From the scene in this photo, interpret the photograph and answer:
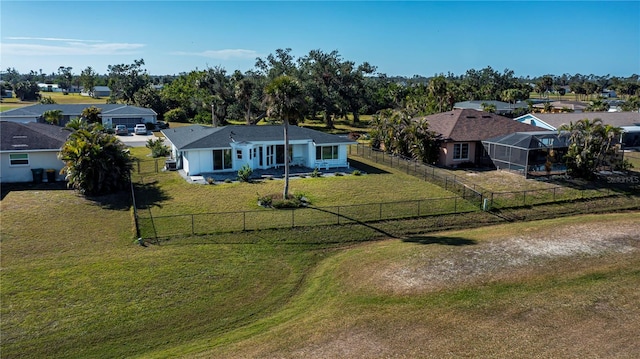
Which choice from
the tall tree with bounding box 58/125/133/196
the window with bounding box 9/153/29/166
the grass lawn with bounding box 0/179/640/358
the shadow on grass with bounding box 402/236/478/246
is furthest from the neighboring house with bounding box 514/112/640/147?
the window with bounding box 9/153/29/166

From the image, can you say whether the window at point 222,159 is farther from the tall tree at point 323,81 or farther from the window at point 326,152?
the tall tree at point 323,81

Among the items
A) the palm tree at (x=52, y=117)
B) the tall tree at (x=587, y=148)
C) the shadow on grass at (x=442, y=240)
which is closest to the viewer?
the shadow on grass at (x=442, y=240)

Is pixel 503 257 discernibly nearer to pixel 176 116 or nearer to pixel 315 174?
pixel 315 174

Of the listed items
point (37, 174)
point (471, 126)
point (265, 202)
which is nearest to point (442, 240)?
point (265, 202)

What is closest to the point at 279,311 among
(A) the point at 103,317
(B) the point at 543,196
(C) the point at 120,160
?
(A) the point at 103,317

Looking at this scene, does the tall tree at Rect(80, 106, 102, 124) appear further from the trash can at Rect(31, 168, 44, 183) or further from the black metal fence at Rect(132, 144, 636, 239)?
the black metal fence at Rect(132, 144, 636, 239)

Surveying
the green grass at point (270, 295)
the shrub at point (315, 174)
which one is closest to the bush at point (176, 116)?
the shrub at point (315, 174)
